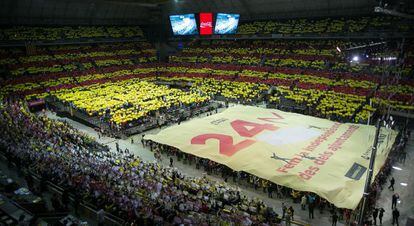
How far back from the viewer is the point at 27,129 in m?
26.1

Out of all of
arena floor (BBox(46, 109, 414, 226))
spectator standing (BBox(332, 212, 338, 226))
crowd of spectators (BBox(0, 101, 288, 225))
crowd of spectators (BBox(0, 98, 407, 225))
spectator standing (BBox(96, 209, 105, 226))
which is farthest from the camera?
arena floor (BBox(46, 109, 414, 226))

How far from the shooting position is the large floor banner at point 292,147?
66.9 ft

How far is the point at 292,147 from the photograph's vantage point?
2612 cm

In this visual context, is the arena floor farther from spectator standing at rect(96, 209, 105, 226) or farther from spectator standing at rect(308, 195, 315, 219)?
spectator standing at rect(96, 209, 105, 226)

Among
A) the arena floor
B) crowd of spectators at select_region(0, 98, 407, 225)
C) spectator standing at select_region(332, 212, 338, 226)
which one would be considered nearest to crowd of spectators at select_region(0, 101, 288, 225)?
crowd of spectators at select_region(0, 98, 407, 225)

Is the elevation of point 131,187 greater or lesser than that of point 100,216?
lesser

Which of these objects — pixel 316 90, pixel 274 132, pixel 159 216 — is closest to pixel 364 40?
pixel 316 90

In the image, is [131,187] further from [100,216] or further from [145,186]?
[100,216]

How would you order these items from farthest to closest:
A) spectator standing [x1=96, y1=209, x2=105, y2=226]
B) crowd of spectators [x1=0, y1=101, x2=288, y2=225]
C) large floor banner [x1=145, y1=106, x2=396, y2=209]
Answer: large floor banner [x1=145, y1=106, x2=396, y2=209] < crowd of spectators [x1=0, y1=101, x2=288, y2=225] < spectator standing [x1=96, y1=209, x2=105, y2=226]

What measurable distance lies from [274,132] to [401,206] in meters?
12.6

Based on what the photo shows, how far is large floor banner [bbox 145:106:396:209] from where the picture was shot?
20.4 metres

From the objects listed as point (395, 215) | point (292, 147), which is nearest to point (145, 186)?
point (292, 147)

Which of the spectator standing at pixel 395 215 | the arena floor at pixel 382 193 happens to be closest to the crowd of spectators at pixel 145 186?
the arena floor at pixel 382 193

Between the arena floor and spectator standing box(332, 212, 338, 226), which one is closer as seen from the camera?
spectator standing box(332, 212, 338, 226)
